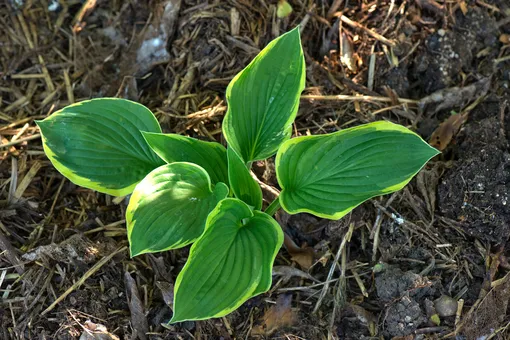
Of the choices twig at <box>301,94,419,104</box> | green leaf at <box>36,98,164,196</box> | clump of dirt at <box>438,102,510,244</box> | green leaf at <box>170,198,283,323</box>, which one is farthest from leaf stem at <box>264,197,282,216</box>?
clump of dirt at <box>438,102,510,244</box>

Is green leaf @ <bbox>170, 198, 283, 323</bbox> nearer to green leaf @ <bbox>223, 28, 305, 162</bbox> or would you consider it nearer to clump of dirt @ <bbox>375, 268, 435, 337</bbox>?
green leaf @ <bbox>223, 28, 305, 162</bbox>

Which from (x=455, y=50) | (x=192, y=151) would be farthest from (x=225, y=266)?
(x=455, y=50)

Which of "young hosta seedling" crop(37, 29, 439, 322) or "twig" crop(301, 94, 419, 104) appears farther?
"twig" crop(301, 94, 419, 104)

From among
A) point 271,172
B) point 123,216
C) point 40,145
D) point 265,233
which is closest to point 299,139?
point 265,233

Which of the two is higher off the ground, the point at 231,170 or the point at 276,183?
the point at 231,170

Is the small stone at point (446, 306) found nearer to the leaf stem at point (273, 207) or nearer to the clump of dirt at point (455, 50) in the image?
the leaf stem at point (273, 207)

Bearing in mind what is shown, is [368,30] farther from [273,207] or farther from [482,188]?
[273,207]

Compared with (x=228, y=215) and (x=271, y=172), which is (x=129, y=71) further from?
(x=228, y=215)
